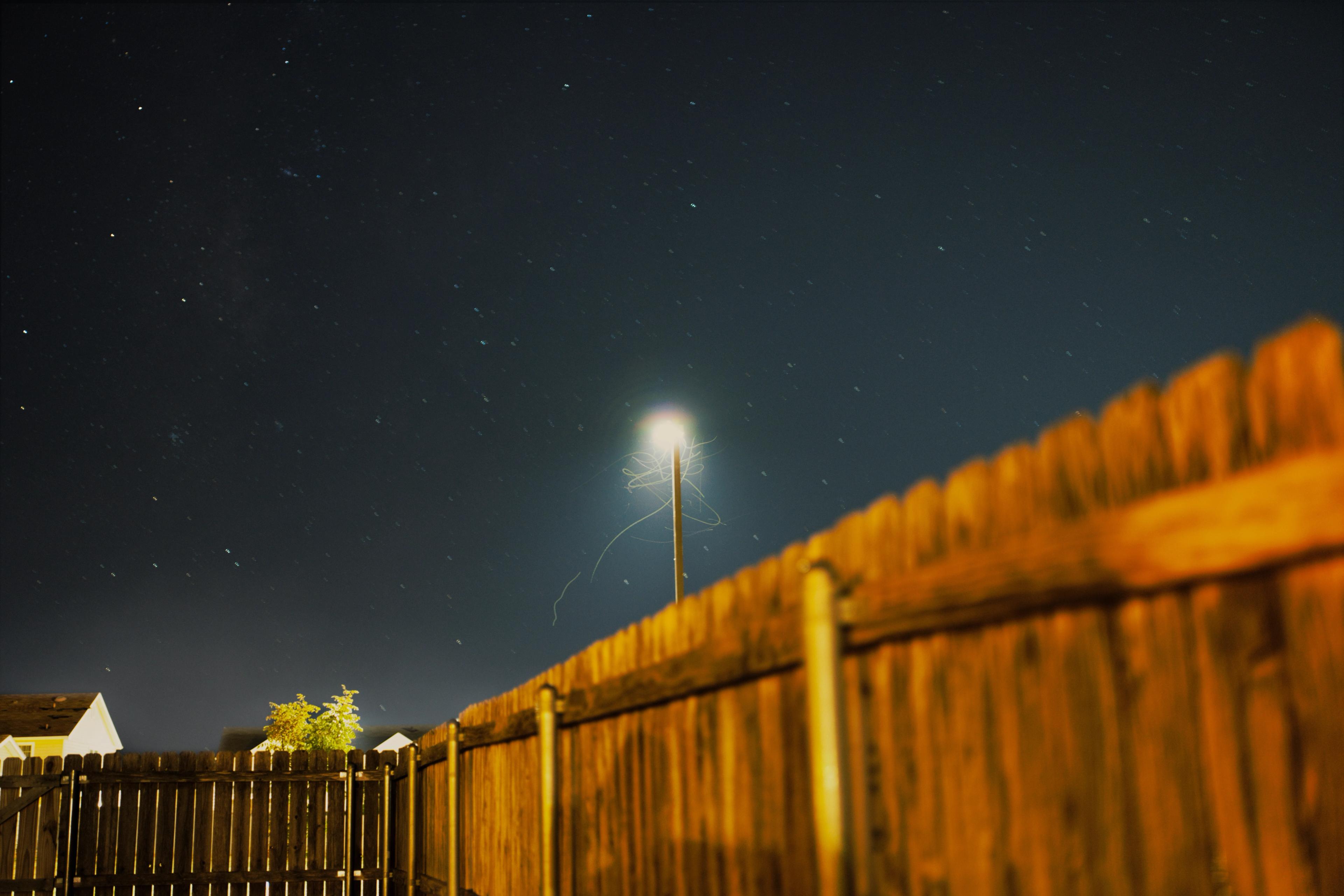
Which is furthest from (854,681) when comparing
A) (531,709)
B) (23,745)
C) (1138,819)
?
(23,745)

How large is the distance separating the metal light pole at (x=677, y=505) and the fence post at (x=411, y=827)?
4562 millimetres

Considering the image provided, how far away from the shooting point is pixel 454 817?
24.5 ft

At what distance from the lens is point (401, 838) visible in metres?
10.6

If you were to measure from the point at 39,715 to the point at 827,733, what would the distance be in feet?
133

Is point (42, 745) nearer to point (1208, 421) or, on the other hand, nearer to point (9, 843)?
point (9, 843)

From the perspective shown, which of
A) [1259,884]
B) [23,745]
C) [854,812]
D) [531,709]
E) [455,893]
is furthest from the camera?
[23,745]

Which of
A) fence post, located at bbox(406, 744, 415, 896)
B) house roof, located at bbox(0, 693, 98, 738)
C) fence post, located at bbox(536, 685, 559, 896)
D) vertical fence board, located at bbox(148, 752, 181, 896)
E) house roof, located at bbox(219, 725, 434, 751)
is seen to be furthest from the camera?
house roof, located at bbox(219, 725, 434, 751)

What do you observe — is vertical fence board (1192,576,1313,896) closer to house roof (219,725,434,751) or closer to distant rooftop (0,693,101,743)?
distant rooftop (0,693,101,743)

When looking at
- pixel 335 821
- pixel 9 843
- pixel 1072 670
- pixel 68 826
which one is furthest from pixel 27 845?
Result: pixel 1072 670

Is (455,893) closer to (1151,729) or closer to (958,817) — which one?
(958,817)

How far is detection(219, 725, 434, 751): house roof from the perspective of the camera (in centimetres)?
5369

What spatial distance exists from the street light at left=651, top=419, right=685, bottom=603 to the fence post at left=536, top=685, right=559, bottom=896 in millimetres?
8397

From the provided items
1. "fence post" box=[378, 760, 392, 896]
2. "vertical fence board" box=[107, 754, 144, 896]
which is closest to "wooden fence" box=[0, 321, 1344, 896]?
"fence post" box=[378, 760, 392, 896]

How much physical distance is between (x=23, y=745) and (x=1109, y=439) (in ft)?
135
